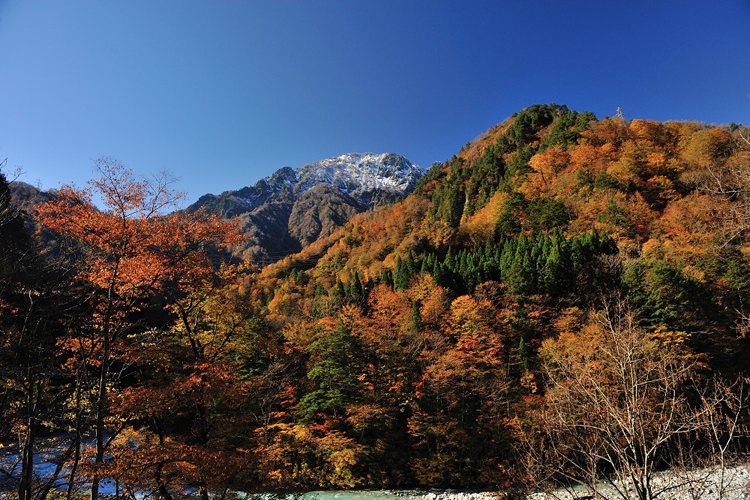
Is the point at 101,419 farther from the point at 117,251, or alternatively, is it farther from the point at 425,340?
the point at 425,340

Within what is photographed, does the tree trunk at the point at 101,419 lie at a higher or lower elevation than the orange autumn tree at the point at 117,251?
lower

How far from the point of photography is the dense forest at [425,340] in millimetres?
8062

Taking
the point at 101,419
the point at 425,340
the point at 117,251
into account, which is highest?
the point at 117,251

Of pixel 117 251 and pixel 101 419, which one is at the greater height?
pixel 117 251

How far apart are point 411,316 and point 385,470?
504 inches

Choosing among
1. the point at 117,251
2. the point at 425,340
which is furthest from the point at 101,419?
the point at 425,340

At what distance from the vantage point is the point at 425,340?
90.3ft

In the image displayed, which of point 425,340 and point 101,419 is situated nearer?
point 101,419

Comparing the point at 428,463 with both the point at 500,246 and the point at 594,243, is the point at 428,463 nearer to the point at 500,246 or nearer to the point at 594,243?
the point at 594,243

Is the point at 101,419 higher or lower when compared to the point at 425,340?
higher

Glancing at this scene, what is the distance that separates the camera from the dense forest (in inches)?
317

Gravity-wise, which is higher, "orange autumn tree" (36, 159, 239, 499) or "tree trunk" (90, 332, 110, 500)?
"orange autumn tree" (36, 159, 239, 499)

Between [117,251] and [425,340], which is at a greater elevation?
[117,251]

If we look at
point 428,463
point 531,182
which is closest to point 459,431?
point 428,463
